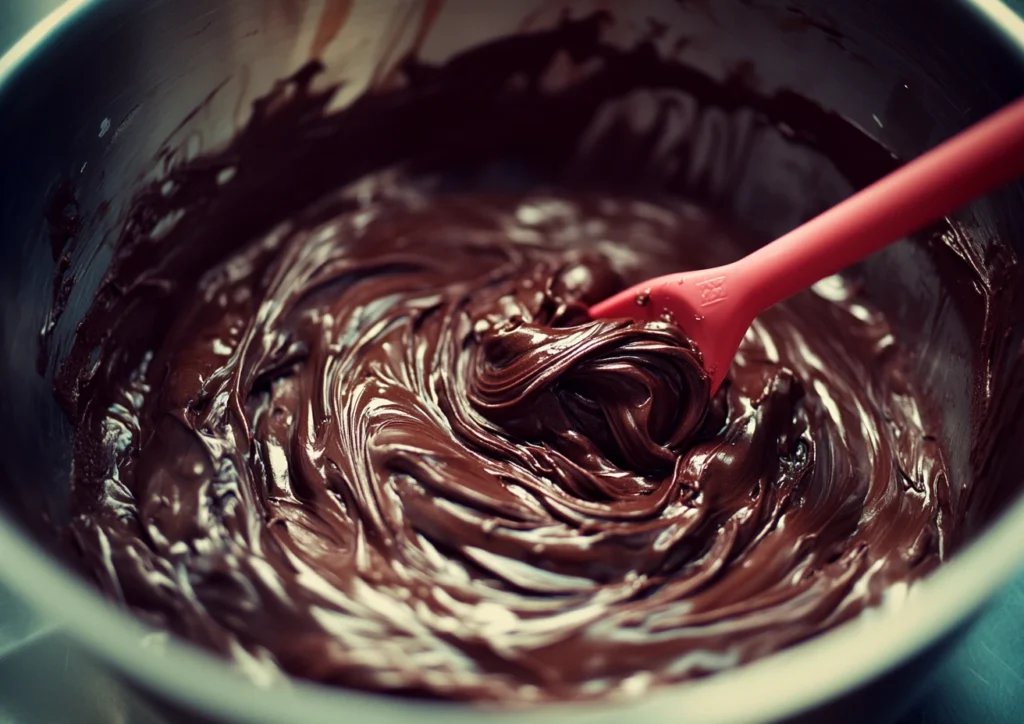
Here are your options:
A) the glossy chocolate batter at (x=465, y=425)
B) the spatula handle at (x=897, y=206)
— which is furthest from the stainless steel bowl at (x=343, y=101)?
the spatula handle at (x=897, y=206)

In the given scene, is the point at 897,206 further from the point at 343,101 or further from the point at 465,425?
the point at 343,101

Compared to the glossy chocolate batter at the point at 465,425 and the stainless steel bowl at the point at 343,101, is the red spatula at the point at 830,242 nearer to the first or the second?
the glossy chocolate batter at the point at 465,425

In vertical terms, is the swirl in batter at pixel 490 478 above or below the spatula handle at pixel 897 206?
below

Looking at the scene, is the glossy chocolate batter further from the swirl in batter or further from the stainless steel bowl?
the stainless steel bowl

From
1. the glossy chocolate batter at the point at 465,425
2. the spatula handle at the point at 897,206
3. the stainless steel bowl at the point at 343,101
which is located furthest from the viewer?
the glossy chocolate batter at the point at 465,425

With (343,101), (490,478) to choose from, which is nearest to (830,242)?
(490,478)

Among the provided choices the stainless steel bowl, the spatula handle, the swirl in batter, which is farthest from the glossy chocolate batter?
the spatula handle
